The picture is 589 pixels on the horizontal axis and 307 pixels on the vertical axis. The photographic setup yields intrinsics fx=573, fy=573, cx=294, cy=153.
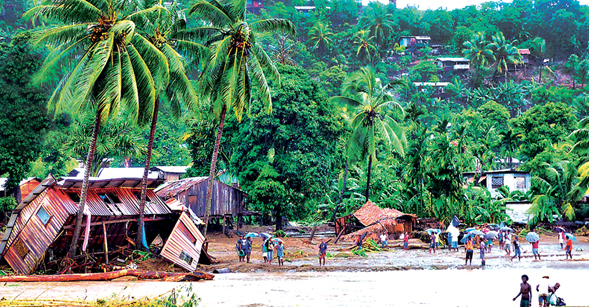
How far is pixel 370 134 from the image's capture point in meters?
46.6

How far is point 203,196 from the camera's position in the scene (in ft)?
150

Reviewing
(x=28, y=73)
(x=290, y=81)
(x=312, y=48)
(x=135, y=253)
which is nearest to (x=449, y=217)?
(x=290, y=81)

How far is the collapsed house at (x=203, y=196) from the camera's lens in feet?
145

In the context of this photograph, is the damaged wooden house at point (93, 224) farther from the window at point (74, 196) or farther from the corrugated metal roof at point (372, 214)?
the corrugated metal roof at point (372, 214)

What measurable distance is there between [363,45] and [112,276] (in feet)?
338

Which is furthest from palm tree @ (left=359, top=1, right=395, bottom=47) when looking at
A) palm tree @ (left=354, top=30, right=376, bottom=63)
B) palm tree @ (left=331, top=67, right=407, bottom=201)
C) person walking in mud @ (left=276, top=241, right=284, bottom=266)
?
person walking in mud @ (left=276, top=241, right=284, bottom=266)

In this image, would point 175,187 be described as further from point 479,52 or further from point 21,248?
point 479,52

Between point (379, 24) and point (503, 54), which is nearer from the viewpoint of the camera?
point (503, 54)

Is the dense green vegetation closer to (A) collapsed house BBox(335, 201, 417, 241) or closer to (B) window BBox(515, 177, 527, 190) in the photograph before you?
(B) window BBox(515, 177, 527, 190)

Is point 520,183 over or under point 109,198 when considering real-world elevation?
over

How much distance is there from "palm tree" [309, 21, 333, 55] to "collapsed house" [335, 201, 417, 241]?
84.8 metres

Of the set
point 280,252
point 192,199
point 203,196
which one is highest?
point 203,196

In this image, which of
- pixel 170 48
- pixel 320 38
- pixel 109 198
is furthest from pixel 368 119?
pixel 320 38

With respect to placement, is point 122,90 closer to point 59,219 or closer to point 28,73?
point 59,219
